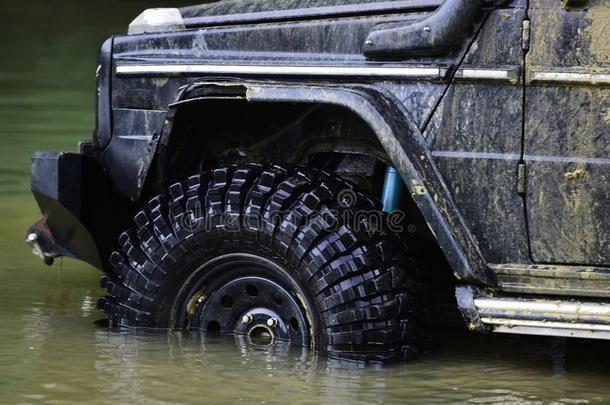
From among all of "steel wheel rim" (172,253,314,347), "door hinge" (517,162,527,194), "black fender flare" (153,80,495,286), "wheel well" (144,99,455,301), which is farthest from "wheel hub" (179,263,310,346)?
"door hinge" (517,162,527,194)

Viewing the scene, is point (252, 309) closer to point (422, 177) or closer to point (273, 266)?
point (273, 266)

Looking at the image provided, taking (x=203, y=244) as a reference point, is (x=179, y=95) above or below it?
above

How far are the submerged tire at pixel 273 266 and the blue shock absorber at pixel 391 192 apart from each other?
0.48 feet

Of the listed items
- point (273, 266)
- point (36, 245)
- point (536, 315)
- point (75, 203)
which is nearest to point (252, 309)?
point (273, 266)

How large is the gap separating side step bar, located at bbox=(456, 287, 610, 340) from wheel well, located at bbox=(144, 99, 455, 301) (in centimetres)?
53

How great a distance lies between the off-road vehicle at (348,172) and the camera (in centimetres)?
404

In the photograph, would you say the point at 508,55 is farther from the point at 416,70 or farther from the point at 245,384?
the point at 245,384

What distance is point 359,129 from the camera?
14.6ft

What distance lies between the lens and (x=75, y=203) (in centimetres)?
479

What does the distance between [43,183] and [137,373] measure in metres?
0.86

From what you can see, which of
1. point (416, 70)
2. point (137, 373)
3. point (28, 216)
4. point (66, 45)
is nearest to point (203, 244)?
point (137, 373)

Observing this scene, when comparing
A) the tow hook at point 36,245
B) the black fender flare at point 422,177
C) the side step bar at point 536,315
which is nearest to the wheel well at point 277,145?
the black fender flare at point 422,177

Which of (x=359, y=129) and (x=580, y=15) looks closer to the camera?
(x=580, y=15)

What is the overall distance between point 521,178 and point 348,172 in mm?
824
